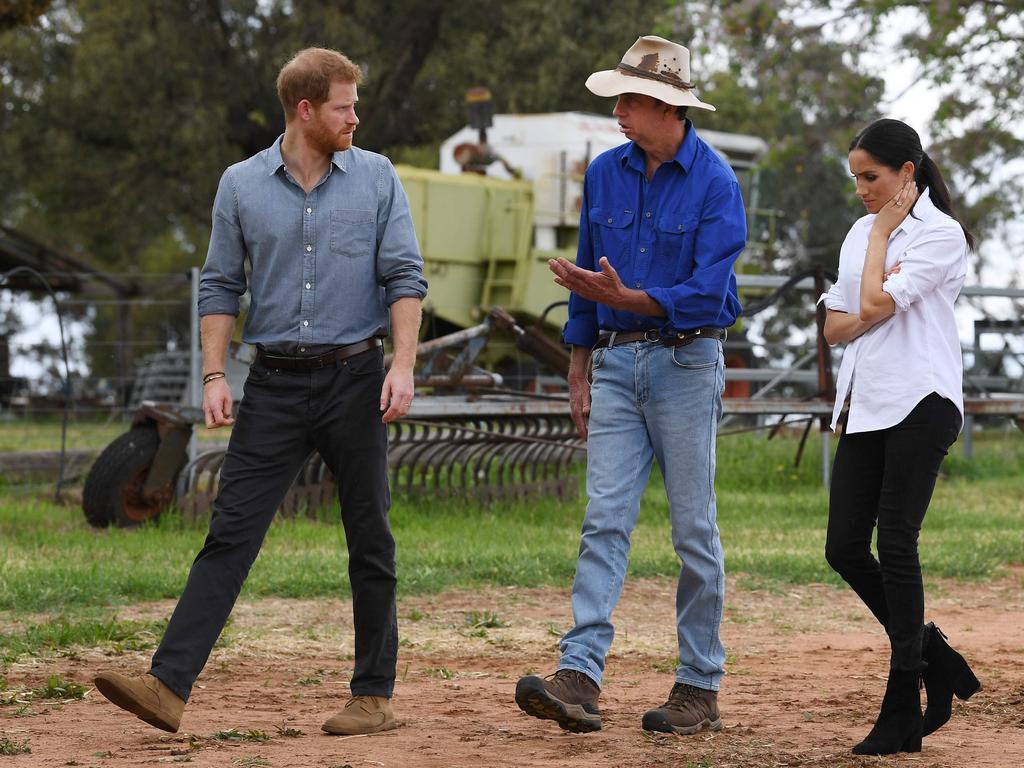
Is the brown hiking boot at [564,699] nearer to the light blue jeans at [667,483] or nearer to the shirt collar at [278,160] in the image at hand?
the light blue jeans at [667,483]

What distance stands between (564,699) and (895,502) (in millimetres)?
1047

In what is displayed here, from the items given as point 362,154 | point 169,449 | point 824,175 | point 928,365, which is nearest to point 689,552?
point 928,365

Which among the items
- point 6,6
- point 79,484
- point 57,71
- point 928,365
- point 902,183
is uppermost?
point 57,71

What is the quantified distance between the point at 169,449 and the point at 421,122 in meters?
20.6

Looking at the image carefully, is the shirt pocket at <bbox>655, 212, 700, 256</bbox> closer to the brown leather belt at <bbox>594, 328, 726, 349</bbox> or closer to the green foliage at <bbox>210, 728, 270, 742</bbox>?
the brown leather belt at <bbox>594, 328, 726, 349</bbox>

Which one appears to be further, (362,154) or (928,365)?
(362,154)

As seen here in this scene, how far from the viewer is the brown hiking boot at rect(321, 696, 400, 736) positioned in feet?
15.4

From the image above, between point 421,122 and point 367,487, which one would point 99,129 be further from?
point 367,487

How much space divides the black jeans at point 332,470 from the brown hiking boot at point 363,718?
0.03 meters

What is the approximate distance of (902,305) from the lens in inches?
174

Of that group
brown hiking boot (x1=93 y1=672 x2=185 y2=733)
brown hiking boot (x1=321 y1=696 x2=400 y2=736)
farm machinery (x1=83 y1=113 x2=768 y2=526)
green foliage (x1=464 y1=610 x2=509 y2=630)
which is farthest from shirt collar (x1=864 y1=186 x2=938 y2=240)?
farm machinery (x1=83 y1=113 x2=768 y2=526)

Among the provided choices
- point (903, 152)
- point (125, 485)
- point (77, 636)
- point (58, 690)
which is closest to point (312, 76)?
point (903, 152)

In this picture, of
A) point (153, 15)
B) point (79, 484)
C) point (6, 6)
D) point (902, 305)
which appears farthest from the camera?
point (153, 15)

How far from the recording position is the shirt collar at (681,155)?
4781mm
